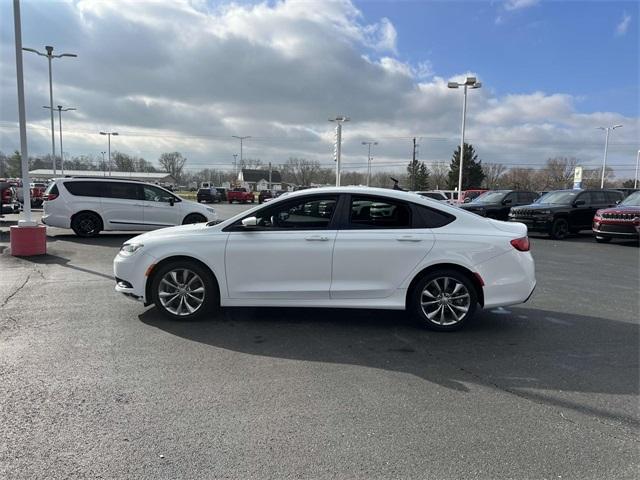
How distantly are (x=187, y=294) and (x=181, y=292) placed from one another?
0.08 meters

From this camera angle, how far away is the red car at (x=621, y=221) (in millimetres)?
14273

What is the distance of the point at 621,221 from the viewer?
14547 millimetres

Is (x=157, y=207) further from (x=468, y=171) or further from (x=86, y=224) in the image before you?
(x=468, y=171)

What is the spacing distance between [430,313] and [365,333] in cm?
79

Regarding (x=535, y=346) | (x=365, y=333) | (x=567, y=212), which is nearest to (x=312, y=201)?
(x=365, y=333)

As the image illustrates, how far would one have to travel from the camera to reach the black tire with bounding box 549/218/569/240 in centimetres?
1669

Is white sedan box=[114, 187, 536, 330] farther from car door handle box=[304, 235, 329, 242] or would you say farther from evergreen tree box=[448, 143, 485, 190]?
evergreen tree box=[448, 143, 485, 190]

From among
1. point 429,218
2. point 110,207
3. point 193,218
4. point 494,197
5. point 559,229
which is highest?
point 494,197

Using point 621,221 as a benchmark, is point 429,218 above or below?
above

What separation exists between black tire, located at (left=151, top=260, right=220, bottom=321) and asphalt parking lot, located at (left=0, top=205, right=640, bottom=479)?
13 centimetres

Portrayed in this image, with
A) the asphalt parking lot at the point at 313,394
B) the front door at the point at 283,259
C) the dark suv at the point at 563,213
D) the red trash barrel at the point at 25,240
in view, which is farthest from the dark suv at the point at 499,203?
the red trash barrel at the point at 25,240

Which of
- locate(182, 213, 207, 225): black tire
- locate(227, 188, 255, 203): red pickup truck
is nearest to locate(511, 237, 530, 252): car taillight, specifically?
locate(182, 213, 207, 225): black tire

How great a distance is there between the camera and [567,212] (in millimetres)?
16859

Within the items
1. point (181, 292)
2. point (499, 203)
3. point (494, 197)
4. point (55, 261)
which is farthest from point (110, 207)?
point (494, 197)
